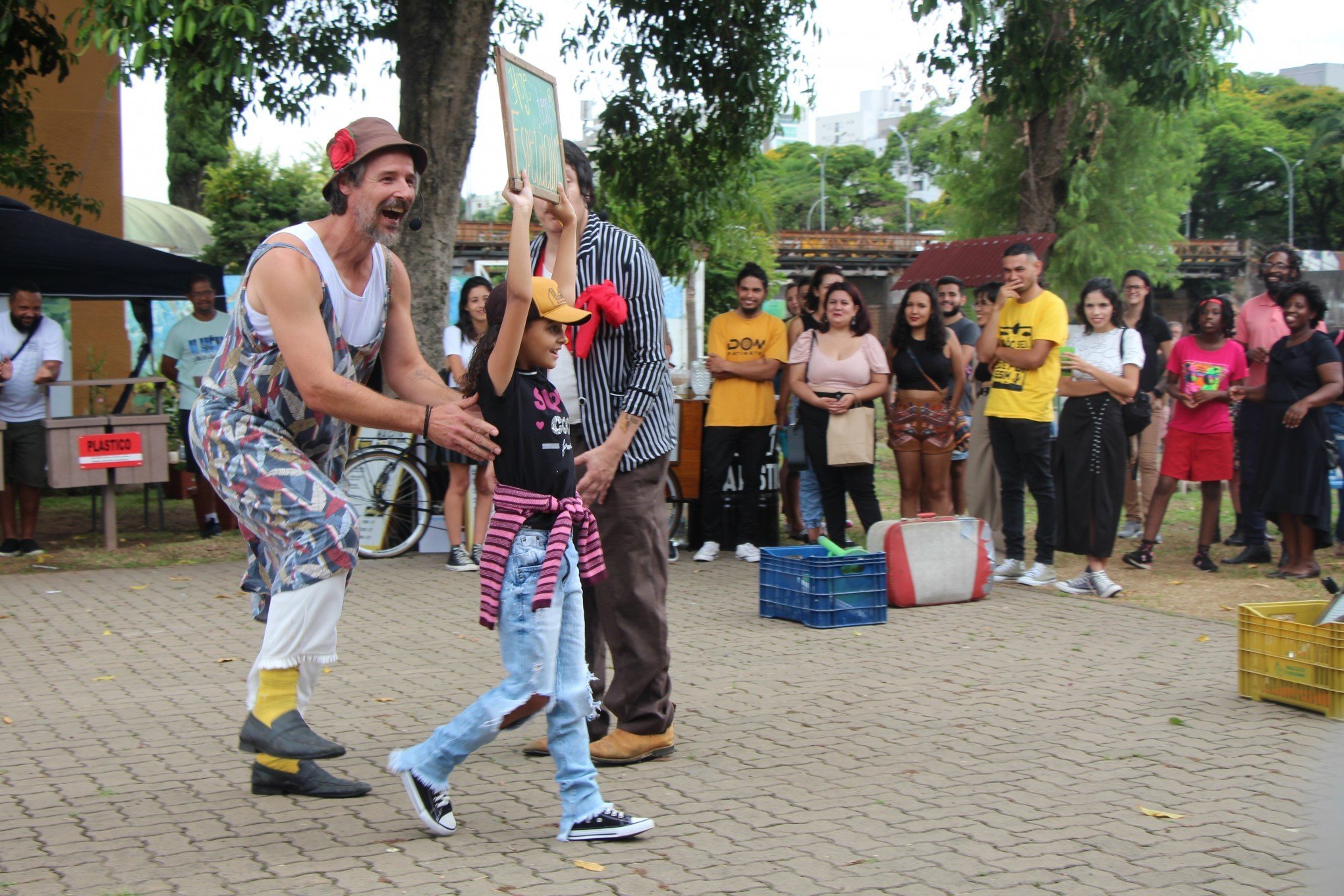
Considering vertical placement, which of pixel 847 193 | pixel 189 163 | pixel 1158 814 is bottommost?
pixel 1158 814

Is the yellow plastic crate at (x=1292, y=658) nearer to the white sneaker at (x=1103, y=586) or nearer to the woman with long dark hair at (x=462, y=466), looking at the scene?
the white sneaker at (x=1103, y=586)

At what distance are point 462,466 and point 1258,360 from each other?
20.1 ft

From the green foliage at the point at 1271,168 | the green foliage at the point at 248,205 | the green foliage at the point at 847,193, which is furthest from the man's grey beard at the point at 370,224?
the green foliage at the point at 847,193

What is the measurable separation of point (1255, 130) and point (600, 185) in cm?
8566

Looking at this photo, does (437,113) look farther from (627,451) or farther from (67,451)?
(627,451)

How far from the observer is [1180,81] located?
12.0 meters

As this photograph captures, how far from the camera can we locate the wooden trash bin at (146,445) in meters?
10.2

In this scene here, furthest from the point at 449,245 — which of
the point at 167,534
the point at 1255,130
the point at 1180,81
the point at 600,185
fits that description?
the point at 1255,130

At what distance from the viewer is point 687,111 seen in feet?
42.0

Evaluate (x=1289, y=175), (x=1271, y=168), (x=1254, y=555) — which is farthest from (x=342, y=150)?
(x=1271, y=168)

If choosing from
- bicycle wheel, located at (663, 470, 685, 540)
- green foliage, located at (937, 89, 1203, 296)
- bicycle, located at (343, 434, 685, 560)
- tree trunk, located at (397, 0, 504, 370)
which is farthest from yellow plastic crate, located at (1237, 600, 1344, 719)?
green foliage, located at (937, 89, 1203, 296)

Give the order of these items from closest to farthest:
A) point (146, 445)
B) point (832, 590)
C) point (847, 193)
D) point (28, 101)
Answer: point (832, 590)
point (146, 445)
point (28, 101)
point (847, 193)

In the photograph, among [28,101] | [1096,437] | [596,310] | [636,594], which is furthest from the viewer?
[28,101]

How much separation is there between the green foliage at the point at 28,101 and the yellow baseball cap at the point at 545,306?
8.78 metres
